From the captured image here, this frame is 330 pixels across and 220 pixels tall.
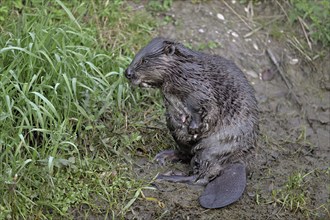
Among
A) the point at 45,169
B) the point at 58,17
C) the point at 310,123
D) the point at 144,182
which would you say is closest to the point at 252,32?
the point at 310,123

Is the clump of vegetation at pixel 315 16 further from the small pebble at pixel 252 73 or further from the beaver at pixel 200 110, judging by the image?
the beaver at pixel 200 110

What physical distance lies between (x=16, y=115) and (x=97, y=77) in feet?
2.42

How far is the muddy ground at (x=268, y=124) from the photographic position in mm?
4879

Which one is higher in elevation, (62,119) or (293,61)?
(62,119)

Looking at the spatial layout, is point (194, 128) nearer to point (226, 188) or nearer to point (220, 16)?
point (226, 188)

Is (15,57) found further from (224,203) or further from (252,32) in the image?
(252,32)

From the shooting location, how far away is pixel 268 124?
6.05 m

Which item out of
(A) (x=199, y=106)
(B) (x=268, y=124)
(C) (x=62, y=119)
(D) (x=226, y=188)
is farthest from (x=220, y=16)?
(D) (x=226, y=188)

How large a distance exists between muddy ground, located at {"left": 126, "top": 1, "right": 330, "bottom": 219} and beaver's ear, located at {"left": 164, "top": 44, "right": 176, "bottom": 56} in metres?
0.77

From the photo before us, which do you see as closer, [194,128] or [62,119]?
[194,128]

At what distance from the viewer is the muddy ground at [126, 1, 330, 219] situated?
488cm

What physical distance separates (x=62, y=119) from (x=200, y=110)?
0.90 metres

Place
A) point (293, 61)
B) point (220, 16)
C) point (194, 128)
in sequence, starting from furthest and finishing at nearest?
point (220, 16) → point (293, 61) → point (194, 128)

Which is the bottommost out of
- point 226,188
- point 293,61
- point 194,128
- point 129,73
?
point 293,61
